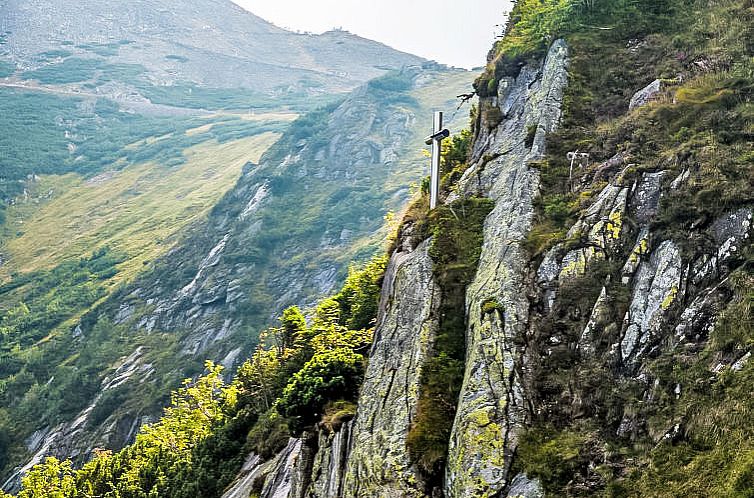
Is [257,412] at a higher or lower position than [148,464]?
higher

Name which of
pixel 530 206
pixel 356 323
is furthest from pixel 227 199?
pixel 530 206

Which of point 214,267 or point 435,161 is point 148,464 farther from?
point 214,267

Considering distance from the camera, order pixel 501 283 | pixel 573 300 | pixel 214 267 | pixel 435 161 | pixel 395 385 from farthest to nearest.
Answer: pixel 214 267 < pixel 435 161 < pixel 395 385 < pixel 501 283 < pixel 573 300

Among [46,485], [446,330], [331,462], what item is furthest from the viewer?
[46,485]

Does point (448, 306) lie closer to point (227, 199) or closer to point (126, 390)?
point (126, 390)

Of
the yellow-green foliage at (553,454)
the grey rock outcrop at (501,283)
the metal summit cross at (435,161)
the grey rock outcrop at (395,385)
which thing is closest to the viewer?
the yellow-green foliage at (553,454)

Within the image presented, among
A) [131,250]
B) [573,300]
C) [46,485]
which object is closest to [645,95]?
[573,300]

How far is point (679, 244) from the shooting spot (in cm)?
1030

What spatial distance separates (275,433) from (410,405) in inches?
397

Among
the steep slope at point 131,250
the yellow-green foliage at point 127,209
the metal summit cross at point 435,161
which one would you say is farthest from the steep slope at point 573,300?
the yellow-green foliage at point 127,209

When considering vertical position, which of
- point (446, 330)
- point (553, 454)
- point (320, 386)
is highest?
point (446, 330)

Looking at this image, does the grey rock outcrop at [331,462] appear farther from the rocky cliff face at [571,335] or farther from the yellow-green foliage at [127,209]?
the yellow-green foliage at [127,209]

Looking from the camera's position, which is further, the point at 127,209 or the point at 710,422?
the point at 127,209

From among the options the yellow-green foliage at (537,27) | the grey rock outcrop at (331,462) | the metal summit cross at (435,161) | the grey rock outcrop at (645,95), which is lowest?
the grey rock outcrop at (331,462)
